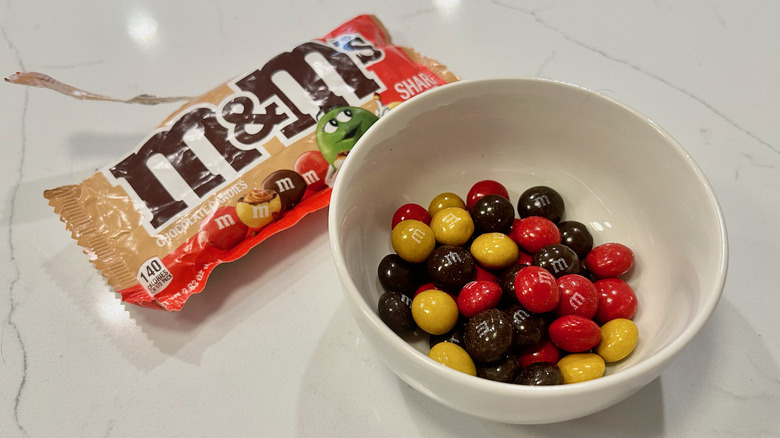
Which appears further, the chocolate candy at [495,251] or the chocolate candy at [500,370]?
the chocolate candy at [495,251]

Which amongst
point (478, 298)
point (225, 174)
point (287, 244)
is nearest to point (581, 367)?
point (478, 298)

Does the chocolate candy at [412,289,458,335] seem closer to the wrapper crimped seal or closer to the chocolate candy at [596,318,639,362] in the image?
the chocolate candy at [596,318,639,362]

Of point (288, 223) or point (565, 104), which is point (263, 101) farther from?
point (565, 104)

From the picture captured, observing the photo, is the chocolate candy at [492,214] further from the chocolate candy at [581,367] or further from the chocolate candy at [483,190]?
the chocolate candy at [581,367]

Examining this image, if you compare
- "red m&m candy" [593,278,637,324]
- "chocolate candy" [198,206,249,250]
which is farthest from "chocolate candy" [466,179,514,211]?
"chocolate candy" [198,206,249,250]

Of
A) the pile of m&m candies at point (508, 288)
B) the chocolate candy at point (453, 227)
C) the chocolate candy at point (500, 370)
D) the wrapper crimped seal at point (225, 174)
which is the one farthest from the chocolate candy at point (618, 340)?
the wrapper crimped seal at point (225, 174)

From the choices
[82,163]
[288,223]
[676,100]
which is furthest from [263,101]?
[676,100]

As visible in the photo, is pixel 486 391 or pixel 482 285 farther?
pixel 482 285
